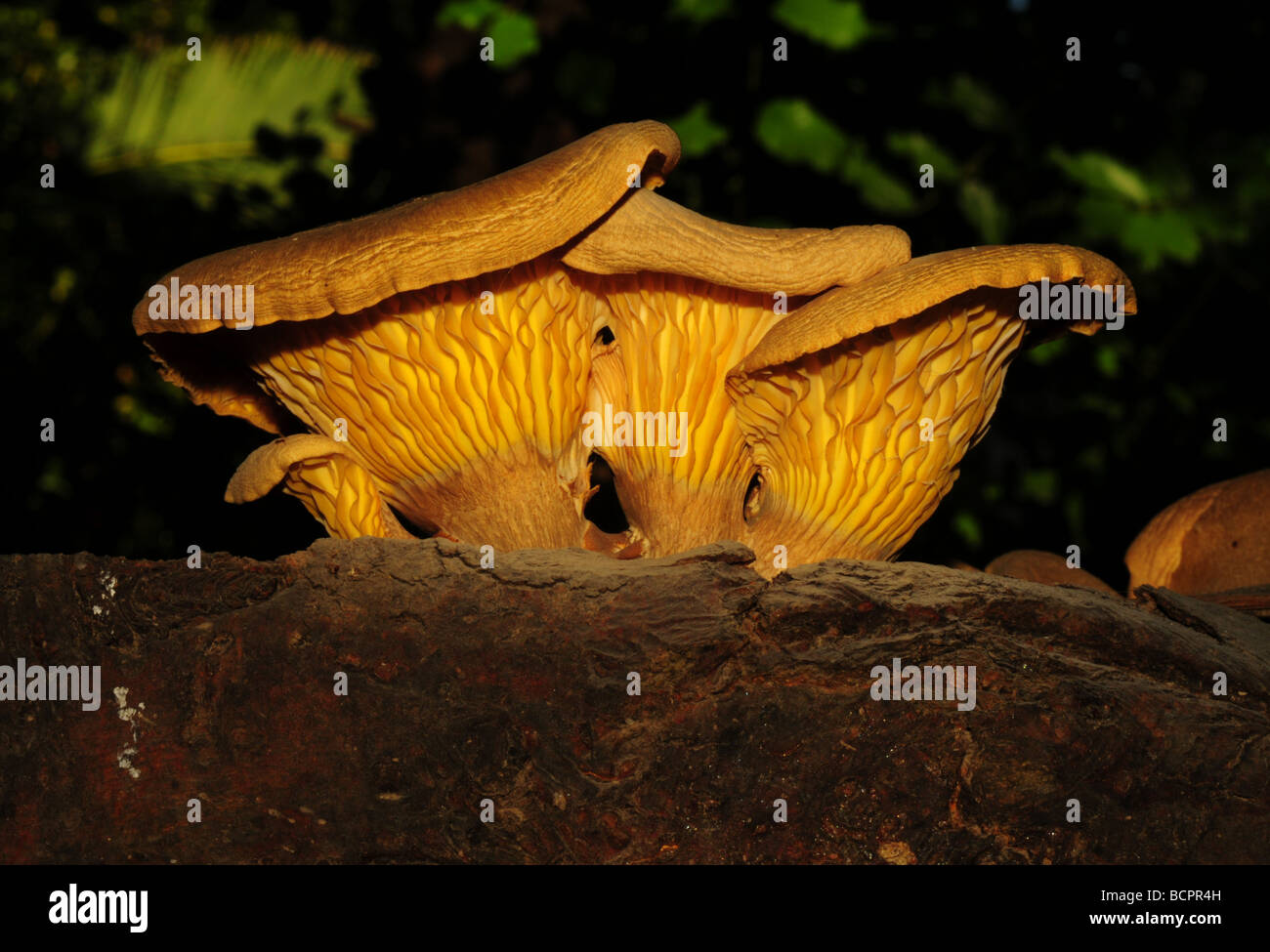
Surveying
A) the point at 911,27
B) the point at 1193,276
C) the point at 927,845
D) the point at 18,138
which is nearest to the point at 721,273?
the point at 927,845

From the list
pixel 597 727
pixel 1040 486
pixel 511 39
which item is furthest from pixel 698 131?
pixel 597 727

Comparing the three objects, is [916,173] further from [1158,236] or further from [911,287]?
[911,287]

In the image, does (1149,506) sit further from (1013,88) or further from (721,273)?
(721,273)

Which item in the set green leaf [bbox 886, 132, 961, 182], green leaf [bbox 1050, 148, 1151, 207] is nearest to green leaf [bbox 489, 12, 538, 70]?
green leaf [bbox 886, 132, 961, 182]

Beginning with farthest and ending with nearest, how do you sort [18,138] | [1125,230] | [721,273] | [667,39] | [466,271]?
[18,138]
[667,39]
[1125,230]
[721,273]
[466,271]

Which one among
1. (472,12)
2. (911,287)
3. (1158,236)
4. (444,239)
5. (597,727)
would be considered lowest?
(597,727)

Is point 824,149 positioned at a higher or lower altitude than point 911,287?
higher
